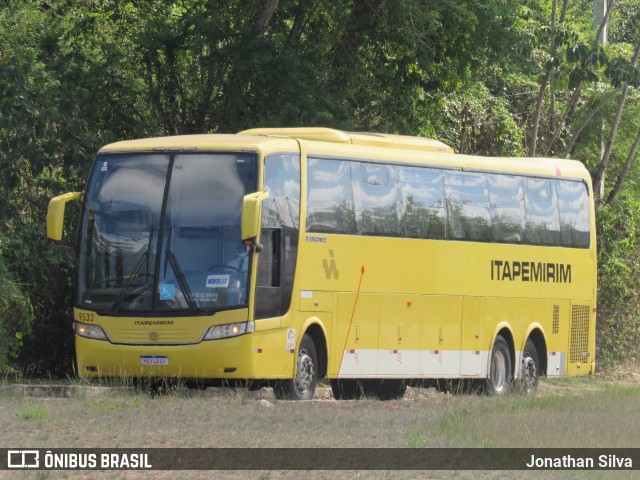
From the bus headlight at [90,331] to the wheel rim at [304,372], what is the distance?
98.9 inches

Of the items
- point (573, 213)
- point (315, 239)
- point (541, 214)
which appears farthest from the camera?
point (573, 213)

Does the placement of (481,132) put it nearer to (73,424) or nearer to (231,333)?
(231,333)

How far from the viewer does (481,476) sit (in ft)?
33.4

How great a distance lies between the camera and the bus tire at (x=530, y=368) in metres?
21.9

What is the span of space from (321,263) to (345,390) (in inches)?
159

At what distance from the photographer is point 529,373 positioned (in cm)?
2209

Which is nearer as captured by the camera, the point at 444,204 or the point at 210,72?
the point at 444,204

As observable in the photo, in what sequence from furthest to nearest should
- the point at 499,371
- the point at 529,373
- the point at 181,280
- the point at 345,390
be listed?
the point at 529,373 < the point at 499,371 < the point at 345,390 < the point at 181,280

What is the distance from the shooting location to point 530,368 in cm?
2212

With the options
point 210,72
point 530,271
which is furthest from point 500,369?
point 210,72

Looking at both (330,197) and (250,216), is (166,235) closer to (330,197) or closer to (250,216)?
(250,216)

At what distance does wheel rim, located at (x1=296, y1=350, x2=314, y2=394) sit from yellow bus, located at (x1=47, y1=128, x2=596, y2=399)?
0.10 feet

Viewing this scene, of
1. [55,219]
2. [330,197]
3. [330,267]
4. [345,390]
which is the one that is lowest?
[345,390]

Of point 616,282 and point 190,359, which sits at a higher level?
point 616,282
